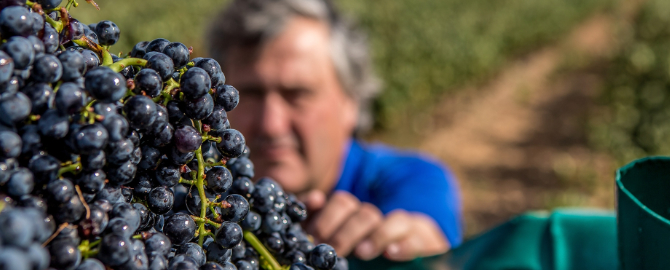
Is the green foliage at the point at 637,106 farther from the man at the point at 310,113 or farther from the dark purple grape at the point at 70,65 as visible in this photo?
the dark purple grape at the point at 70,65

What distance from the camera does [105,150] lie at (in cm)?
52

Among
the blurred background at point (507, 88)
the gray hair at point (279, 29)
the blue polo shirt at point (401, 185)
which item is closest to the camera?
the blue polo shirt at point (401, 185)

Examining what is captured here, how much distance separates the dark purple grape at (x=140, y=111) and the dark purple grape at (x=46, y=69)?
0.23 ft

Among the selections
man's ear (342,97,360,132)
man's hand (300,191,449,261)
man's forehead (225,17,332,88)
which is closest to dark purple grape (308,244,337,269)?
man's hand (300,191,449,261)

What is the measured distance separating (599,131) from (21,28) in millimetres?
8204

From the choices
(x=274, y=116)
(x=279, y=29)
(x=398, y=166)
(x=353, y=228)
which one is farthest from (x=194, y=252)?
(x=398, y=166)

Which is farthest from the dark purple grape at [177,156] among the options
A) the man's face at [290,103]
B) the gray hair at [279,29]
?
the gray hair at [279,29]

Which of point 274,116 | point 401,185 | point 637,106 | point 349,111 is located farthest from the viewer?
point 637,106

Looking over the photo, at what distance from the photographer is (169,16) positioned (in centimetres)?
1171

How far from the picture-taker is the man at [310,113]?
9.59 ft

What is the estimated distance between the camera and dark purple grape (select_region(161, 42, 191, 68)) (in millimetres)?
599

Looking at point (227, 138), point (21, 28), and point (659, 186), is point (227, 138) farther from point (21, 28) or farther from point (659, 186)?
point (659, 186)

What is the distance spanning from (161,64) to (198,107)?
0.20 ft

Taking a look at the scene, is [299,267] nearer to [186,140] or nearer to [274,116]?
[186,140]
